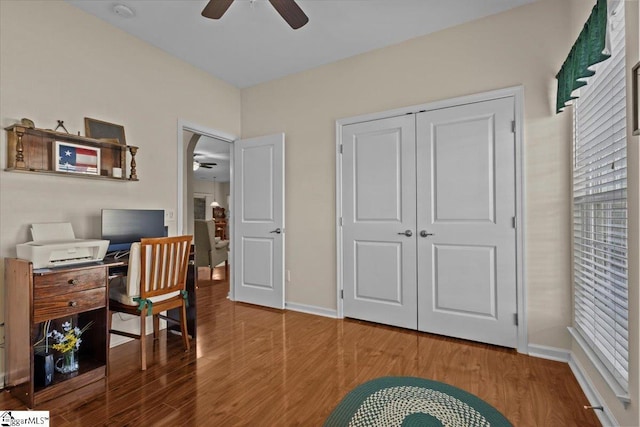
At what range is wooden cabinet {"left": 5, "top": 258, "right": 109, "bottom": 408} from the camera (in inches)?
75.4

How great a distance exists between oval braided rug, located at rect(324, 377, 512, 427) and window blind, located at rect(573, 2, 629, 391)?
2.28 feet

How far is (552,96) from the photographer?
8.36ft

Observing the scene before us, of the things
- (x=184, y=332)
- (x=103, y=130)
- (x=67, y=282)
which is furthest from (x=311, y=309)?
(x=103, y=130)

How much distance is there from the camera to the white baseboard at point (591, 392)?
5.48 feet

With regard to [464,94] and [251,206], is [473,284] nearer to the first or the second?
[464,94]

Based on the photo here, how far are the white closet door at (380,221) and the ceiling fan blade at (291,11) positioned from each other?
1.31 metres

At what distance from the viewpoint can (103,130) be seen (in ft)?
9.10

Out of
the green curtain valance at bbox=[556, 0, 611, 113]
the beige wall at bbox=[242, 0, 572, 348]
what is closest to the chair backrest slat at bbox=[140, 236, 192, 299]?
the beige wall at bbox=[242, 0, 572, 348]

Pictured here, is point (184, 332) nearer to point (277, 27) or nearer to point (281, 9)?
point (281, 9)

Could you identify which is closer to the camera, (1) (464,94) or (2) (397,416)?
(2) (397,416)

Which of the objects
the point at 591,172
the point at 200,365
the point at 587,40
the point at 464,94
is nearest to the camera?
the point at 587,40

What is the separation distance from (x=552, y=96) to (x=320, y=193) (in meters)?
2.27

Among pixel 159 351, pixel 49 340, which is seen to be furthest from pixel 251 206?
pixel 49 340

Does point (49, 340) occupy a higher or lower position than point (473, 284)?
lower
